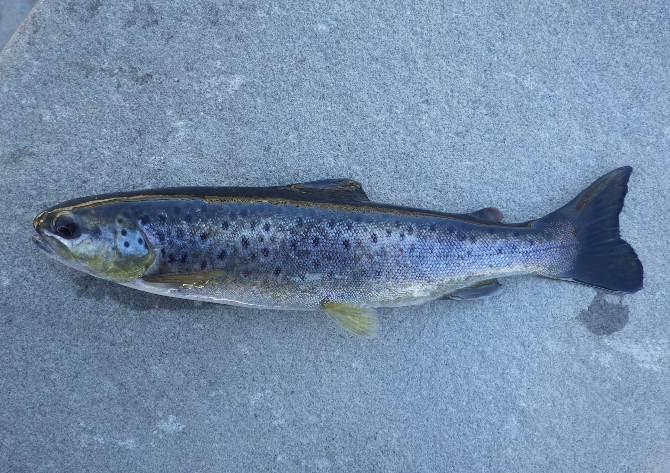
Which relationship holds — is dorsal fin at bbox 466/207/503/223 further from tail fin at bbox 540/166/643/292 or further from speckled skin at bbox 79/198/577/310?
tail fin at bbox 540/166/643/292

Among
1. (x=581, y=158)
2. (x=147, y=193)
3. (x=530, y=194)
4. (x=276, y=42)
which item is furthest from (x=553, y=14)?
(x=147, y=193)

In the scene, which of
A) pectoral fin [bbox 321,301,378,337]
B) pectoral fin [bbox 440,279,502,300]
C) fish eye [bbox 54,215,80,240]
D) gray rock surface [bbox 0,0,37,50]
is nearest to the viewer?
fish eye [bbox 54,215,80,240]

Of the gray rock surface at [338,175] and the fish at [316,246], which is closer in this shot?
the fish at [316,246]

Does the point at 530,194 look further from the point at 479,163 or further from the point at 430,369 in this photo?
the point at 430,369

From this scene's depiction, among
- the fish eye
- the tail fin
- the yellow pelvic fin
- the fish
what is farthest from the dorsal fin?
the fish eye

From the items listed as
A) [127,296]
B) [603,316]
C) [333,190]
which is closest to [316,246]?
[333,190]

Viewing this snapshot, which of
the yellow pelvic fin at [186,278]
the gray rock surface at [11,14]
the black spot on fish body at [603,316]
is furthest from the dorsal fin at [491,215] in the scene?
the gray rock surface at [11,14]

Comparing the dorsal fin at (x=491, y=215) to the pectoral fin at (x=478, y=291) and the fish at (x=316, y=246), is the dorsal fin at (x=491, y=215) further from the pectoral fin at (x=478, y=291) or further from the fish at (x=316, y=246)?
the pectoral fin at (x=478, y=291)
